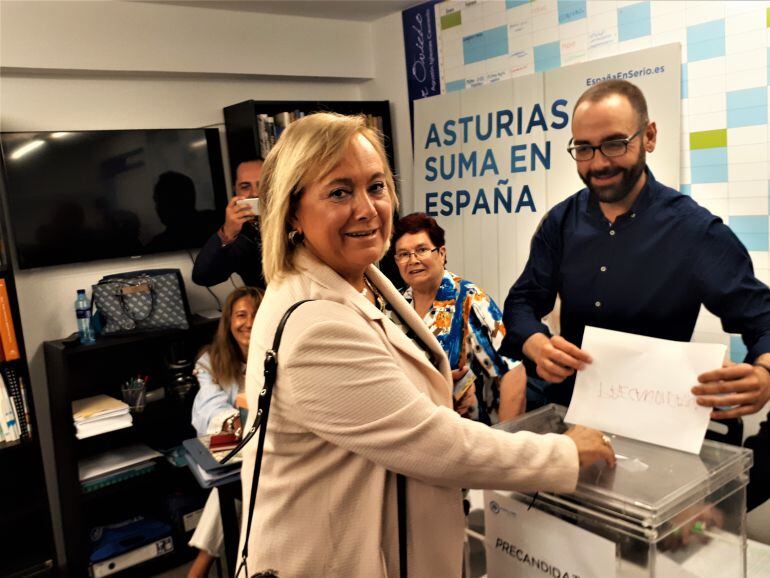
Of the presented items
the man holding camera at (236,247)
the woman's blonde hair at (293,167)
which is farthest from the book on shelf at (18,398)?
the woman's blonde hair at (293,167)

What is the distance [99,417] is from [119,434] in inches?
14.3

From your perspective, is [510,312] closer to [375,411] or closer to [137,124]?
[375,411]

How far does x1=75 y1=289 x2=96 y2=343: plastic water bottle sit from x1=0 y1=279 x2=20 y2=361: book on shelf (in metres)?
0.30

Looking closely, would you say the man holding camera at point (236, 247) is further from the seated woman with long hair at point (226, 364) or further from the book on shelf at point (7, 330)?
the book on shelf at point (7, 330)

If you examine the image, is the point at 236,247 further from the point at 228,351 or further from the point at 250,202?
the point at 228,351

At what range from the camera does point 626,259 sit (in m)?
1.81

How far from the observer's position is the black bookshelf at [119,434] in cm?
304

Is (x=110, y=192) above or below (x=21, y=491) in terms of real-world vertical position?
above

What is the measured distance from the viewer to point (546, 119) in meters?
3.03

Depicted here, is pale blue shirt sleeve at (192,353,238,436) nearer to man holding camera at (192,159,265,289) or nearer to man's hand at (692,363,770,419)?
man holding camera at (192,159,265,289)

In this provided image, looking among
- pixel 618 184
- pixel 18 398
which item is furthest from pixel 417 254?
pixel 18 398

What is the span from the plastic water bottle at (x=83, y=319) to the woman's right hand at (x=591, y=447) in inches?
101

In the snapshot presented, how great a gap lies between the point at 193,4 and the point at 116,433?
2.15 meters

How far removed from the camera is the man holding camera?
3.20 metres
